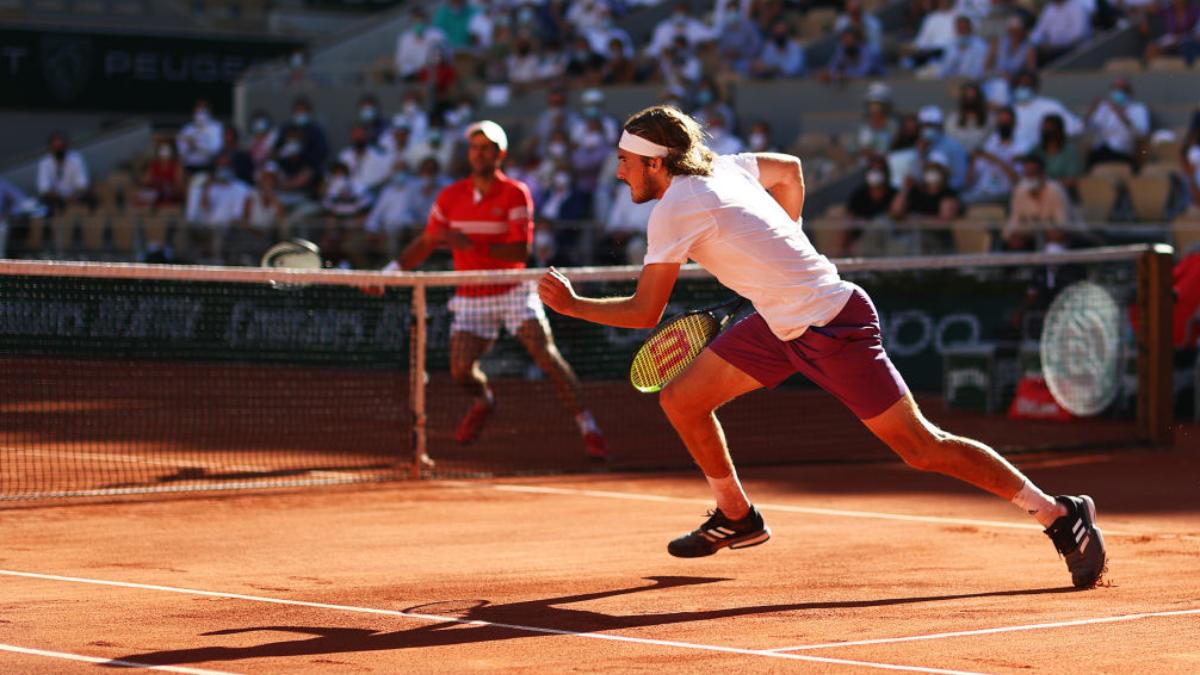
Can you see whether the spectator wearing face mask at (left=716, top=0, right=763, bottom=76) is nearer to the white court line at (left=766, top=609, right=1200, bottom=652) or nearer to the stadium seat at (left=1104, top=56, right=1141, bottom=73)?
the stadium seat at (left=1104, top=56, right=1141, bottom=73)

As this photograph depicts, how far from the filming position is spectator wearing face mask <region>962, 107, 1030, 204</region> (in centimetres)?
1911

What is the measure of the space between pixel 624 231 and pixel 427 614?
13.1 meters

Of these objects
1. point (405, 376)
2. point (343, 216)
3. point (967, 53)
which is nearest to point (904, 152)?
point (967, 53)

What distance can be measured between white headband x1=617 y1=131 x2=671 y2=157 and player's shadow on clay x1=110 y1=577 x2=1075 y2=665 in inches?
65.4

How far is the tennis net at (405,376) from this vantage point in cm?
1179

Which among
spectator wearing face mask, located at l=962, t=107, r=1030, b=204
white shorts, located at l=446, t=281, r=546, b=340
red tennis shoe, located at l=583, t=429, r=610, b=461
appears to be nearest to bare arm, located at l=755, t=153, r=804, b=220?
white shorts, located at l=446, t=281, r=546, b=340

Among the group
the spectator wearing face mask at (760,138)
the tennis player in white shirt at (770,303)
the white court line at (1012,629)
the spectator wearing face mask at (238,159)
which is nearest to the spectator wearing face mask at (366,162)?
the spectator wearing face mask at (238,159)

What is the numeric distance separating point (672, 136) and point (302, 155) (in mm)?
18206

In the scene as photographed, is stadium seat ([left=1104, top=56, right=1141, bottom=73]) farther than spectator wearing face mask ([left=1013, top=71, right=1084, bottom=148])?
Yes

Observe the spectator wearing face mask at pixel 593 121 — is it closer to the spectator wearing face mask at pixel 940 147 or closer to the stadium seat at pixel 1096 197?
the spectator wearing face mask at pixel 940 147

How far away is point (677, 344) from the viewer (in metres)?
7.83

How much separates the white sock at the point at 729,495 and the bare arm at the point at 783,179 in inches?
42.9

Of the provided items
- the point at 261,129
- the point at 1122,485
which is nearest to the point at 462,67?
the point at 261,129

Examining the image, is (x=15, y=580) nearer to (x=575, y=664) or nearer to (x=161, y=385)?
(x=575, y=664)
